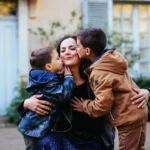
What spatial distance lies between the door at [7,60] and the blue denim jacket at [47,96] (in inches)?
286

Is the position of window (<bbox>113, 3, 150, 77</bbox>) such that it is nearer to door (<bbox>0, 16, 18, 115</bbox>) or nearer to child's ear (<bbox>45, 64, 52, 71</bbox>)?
door (<bbox>0, 16, 18, 115</bbox>)

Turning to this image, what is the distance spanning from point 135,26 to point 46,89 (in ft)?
27.3

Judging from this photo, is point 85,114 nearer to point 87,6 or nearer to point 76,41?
point 76,41

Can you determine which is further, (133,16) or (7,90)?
(133,16)

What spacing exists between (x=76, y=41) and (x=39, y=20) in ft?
23.5

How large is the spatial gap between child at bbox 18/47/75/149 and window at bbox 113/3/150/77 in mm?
7947

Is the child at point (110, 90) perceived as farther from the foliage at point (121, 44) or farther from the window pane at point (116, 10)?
the window pane at point (116, 10)

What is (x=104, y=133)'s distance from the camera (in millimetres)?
3035

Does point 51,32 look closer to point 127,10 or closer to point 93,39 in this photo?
point 127,10

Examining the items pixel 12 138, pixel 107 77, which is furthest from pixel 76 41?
pixel 12 138

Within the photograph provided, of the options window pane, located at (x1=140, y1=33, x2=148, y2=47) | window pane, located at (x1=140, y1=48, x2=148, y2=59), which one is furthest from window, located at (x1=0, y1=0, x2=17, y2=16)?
window pane, located at (x1=140, y1=48, x2=148, y2=59)

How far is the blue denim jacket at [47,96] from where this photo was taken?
2834mm

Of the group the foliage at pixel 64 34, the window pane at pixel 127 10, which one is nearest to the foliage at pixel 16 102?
the foliage at pixel 64 34

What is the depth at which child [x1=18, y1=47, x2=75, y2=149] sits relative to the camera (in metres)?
2.84
